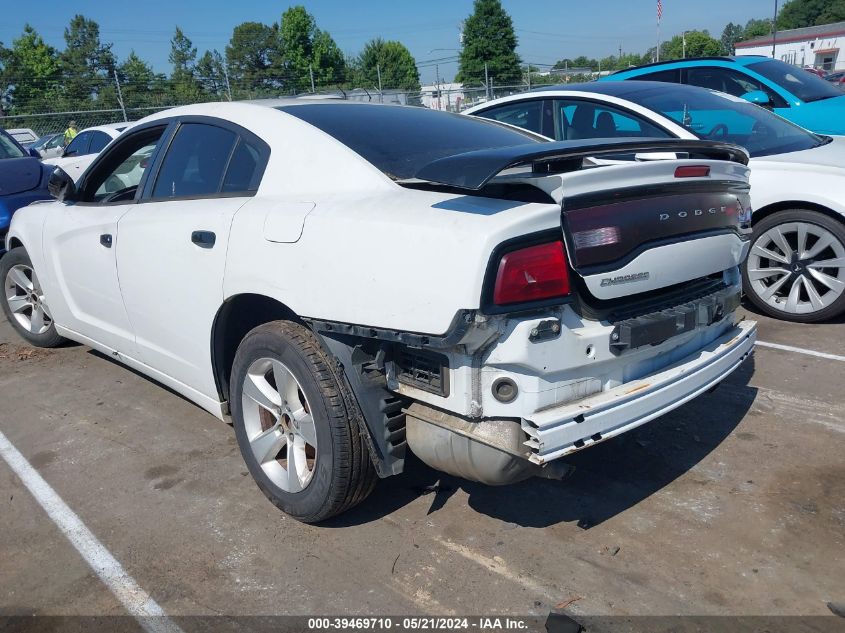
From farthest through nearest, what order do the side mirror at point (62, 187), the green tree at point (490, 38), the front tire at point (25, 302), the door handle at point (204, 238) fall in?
the green tree at point (490, 38), the front tire at point (25, 302), the side mirror at point (62, 187), the door handle at point (204, 238)

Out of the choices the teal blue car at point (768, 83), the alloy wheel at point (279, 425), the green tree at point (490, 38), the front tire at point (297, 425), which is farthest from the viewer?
the green tree at point (490, 38)

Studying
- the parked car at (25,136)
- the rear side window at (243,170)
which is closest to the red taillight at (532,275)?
the rear side window at (243,170)

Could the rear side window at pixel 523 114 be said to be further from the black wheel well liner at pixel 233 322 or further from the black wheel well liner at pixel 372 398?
the black wheel well liner at pixel 372 398

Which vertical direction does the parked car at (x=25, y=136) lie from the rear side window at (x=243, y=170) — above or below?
above

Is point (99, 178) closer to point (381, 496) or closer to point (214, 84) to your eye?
point (381, 496)

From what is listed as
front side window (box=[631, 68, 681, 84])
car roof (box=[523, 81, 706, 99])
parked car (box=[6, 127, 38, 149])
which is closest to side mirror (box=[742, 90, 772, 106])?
front side window (box=[631, 68, 681, 84])

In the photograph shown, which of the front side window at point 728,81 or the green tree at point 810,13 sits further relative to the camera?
the green tree at point 810,13

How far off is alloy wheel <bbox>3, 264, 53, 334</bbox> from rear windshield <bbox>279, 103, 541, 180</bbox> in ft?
9.70

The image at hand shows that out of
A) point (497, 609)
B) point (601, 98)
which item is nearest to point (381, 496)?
point (497, 609)

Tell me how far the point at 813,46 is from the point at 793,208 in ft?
277

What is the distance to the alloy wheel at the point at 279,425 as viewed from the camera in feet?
9.41

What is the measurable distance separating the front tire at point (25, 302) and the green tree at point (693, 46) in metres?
79.1

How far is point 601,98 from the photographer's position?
577 centimetres

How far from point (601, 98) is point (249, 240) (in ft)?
12.6
